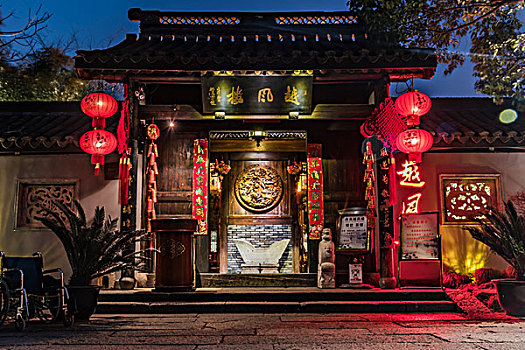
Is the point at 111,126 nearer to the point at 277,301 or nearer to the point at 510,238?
the point at 277,301

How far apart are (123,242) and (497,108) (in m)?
9.41

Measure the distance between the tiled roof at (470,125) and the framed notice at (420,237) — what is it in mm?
1910

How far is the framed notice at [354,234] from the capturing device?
380 inches

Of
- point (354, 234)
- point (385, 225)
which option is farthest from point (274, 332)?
point (354, 234)

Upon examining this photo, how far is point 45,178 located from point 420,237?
7558 millimetres

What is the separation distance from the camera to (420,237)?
877 cm

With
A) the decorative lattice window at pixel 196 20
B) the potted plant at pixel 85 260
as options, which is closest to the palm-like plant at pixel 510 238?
the potted plant at pixel 85 260

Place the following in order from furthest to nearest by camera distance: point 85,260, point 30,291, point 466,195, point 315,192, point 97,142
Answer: point 315,192 < point 466,195 < point 97,142 < point 85,260 < point 30,291

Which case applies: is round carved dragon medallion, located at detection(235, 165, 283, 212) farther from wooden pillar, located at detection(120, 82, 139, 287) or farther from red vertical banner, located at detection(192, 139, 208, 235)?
wooden pillar, located at detection(120, 82, 139, 287)

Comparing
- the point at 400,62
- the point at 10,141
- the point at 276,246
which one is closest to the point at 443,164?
the point at 400,62

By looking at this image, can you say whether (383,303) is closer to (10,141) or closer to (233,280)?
(233,280)

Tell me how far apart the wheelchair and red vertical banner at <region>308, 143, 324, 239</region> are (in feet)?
17.5

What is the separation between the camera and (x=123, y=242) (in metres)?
7.16

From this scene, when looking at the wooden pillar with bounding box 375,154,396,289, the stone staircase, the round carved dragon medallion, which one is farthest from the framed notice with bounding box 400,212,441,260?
the round carved dragon medallion
